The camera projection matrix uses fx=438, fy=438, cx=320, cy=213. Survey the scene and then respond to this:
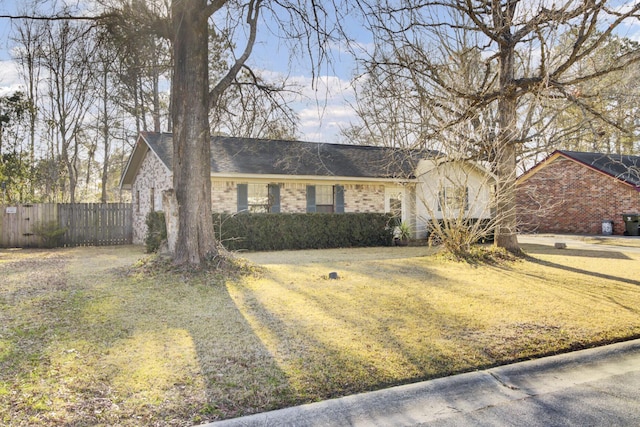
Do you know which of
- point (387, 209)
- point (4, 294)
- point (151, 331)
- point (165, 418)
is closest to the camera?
point (165, 418)

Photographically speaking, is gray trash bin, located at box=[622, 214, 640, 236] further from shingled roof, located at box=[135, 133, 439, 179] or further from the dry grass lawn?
the dry grass lawn

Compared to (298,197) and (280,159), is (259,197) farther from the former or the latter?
(280,159)

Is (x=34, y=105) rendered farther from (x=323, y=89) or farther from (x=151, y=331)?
(x=151, y=331)

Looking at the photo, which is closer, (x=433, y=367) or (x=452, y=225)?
(x=433, y=367)

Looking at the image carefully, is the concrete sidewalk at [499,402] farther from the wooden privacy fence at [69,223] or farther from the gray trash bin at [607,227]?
the gray trash bin at [607,227]

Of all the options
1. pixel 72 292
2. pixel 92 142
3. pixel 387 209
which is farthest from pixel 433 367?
pixel 92 142

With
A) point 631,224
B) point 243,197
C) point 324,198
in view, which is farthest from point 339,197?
point 631,224

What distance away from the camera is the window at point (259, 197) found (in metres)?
15.8

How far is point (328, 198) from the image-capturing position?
690 inches

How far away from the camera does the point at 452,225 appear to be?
34.5 feet

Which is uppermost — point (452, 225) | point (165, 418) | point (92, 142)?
point (92, 142)

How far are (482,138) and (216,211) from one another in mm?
8917

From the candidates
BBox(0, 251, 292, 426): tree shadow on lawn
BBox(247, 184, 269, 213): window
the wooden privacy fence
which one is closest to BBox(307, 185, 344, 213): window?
BBox(247, 184, 269, 213): window

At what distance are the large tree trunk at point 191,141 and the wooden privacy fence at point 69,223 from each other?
11.1 meters
